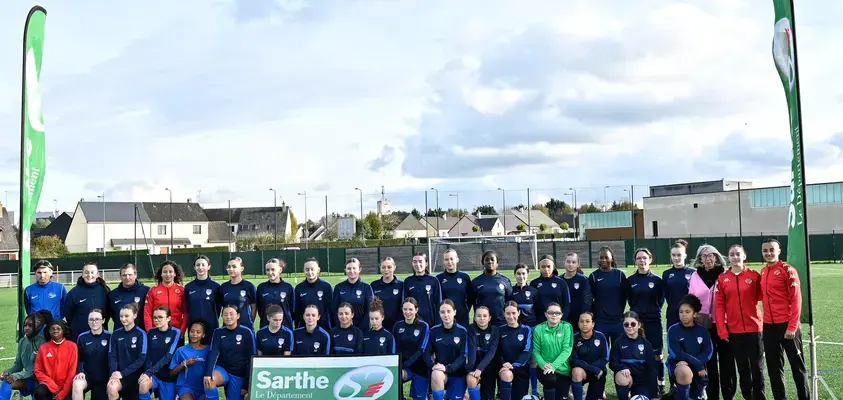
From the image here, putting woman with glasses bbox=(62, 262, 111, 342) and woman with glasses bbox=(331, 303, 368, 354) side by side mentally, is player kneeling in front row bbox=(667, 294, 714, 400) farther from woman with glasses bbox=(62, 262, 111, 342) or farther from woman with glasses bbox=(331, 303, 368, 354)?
woman with glasses bbox=(62, 262, 111, 342)

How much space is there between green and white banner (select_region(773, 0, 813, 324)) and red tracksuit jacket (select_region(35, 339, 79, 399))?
6982 millimetres

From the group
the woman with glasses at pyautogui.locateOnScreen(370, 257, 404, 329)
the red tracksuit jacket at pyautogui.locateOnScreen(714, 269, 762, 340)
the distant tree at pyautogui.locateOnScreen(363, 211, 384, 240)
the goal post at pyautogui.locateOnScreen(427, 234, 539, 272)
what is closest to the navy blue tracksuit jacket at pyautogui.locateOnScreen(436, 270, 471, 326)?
the woman with glasses at pyautogui.locateOnScreen(370, 257, 404, 329)

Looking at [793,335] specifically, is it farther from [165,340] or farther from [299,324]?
[165,340]

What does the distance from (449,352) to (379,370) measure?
79 cm

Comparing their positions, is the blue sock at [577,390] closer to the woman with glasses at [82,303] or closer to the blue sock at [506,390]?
the blue sock at [506,390]

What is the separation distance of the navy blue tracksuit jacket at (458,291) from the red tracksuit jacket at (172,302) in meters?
2.86

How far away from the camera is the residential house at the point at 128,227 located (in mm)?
59250

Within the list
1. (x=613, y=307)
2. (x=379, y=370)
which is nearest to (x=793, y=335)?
(x=613, y=307)

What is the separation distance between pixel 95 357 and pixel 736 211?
151ft

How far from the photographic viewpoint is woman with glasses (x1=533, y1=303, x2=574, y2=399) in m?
6.90

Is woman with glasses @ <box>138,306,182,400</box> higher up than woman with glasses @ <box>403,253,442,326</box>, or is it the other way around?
woman with glasses @ <box>403,253,442,326</box>

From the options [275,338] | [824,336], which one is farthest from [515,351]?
[824,336]

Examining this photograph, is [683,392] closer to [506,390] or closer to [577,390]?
[577,390]

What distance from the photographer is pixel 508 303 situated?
7.38 metres
